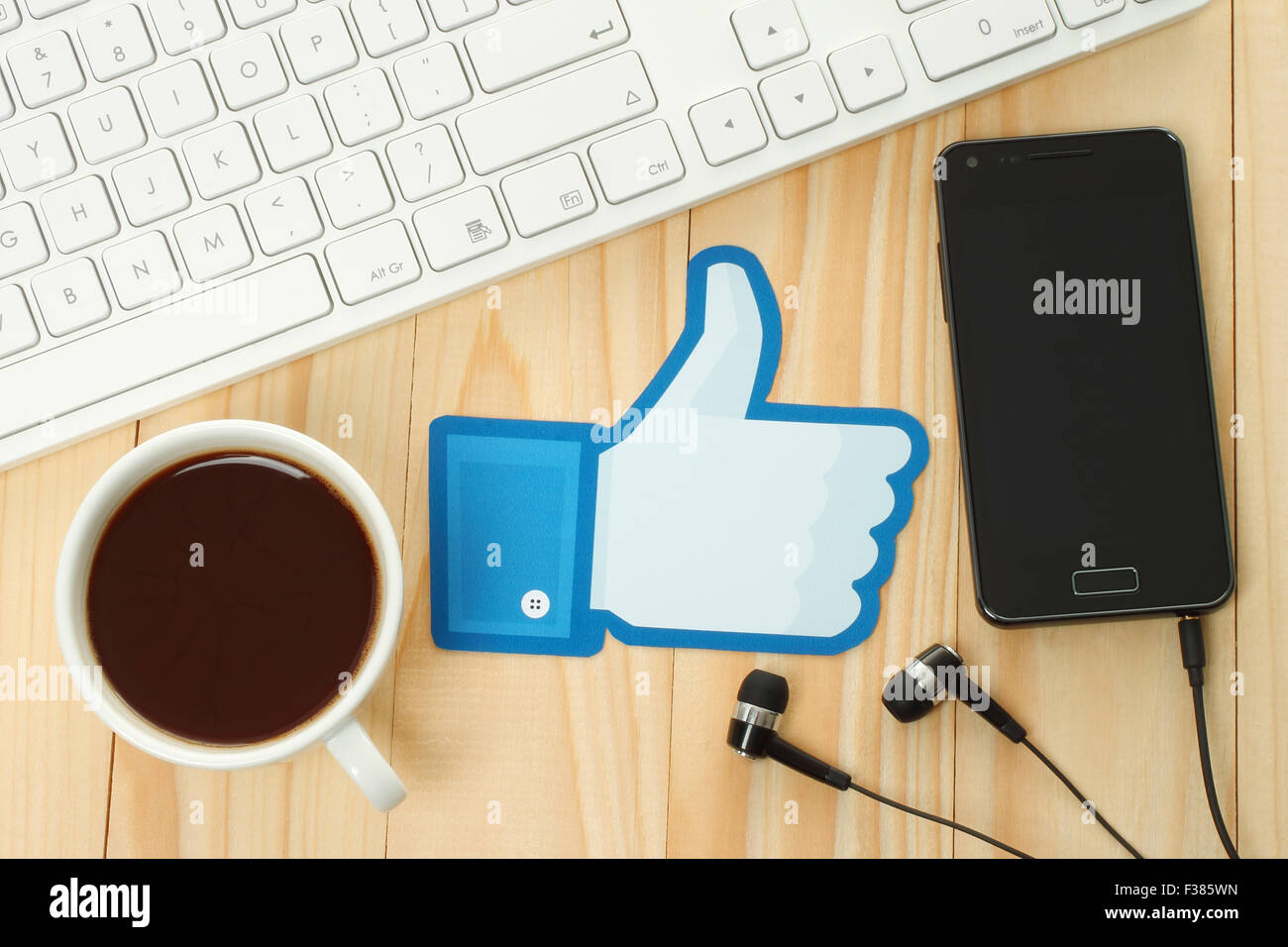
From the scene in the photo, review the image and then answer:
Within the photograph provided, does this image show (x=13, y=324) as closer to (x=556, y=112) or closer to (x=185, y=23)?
(x=185, y=23)

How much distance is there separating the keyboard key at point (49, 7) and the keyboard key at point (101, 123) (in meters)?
0.05

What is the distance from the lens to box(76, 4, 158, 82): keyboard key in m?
0.48

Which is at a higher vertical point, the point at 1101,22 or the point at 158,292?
the point at 1101,22

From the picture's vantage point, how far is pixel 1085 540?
513 millimetres

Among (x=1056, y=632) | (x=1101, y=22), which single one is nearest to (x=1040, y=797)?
(x=1056, y=632)

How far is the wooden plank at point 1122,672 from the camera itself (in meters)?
0.52

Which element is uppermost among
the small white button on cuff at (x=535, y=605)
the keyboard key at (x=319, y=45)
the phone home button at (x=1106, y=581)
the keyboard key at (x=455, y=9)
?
the keyboard key at (x=455, y=9)

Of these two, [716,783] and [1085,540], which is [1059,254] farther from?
[716,783]

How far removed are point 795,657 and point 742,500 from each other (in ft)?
0.30

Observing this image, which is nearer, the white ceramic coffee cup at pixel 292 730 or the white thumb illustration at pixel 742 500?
the white ceramic coffee cup at pixel 292 730

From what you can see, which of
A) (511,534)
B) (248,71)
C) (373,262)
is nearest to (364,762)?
(511,534)

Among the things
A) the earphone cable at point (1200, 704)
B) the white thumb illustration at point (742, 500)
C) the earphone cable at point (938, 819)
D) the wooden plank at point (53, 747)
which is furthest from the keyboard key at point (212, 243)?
the earphone cable at point (1200, 704)

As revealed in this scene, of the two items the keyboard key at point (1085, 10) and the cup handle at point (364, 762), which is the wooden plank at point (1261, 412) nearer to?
the keyboard key at point (1085, 10)
